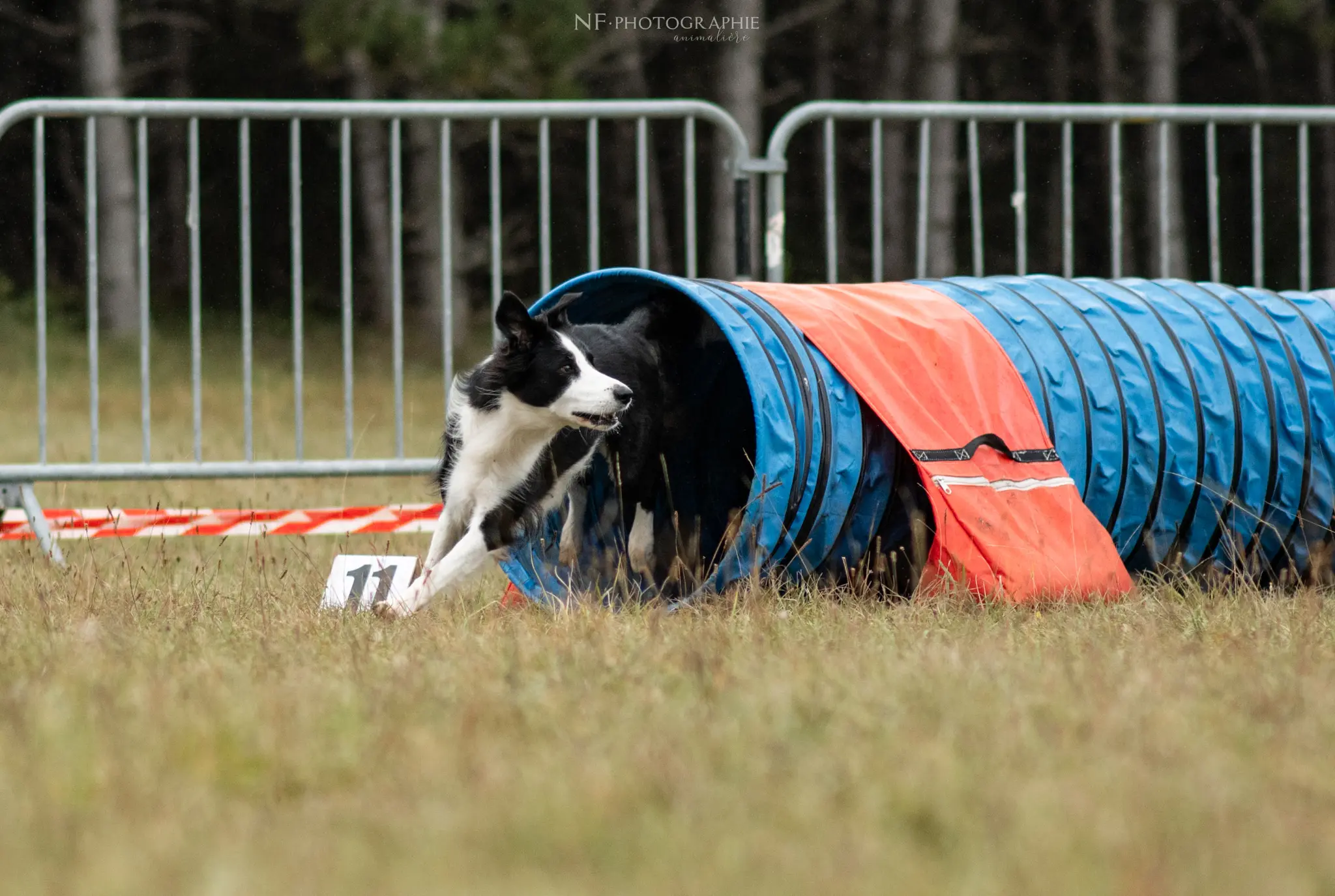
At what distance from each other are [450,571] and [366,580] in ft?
1.20

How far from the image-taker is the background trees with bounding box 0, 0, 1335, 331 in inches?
656

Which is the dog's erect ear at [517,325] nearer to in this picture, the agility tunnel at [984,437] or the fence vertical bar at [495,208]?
the agility tunnel at [984,437]

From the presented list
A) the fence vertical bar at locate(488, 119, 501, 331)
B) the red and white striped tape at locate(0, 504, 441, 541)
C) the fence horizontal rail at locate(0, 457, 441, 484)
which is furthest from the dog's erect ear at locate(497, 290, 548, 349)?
the fence vertical bar at locate(488, 119, 501, 331)

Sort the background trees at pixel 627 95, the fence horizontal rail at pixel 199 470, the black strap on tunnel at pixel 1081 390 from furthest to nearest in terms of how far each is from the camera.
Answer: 1. the background trees at pixel 627 95
2. the fence horizontal rail at pixel 199 470
3. the black strap on tunnel at pixel 1081 390

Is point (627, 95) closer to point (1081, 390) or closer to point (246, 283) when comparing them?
point (246, 283)

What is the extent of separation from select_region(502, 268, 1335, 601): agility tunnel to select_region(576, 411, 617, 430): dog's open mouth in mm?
368

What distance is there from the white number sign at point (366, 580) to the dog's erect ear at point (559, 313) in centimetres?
90

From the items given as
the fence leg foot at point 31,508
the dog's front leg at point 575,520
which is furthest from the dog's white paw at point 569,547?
the fence leg foot at point 31,508

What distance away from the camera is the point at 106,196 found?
17.1 metres

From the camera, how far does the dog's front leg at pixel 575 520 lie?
202 inches

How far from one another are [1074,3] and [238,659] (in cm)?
2376

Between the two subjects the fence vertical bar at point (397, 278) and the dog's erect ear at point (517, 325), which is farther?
the fence vertical bar at point (397, 278)

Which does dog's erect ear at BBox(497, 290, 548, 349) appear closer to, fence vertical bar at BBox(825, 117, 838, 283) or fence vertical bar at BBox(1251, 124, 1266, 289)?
fence vertical bar at BBox(825, 117, 838, 283)

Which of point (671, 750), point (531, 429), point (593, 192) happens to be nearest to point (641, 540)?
point (531, 429)
